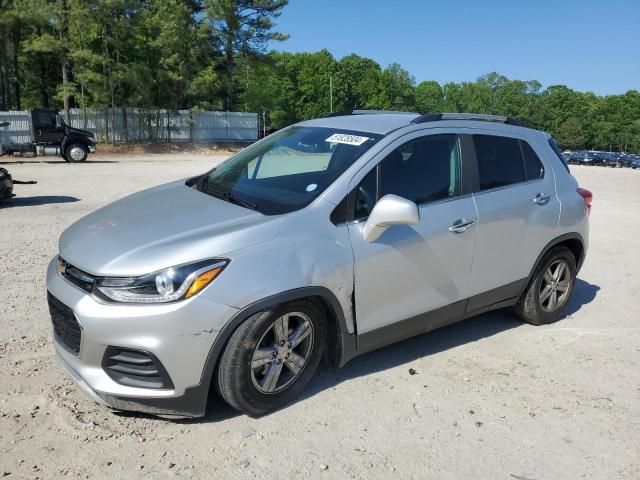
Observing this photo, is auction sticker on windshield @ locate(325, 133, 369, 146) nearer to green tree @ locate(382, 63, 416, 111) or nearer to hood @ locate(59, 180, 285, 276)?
hood @ locate(59, 180, 285, 276)

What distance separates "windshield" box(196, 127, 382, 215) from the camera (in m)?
3.63

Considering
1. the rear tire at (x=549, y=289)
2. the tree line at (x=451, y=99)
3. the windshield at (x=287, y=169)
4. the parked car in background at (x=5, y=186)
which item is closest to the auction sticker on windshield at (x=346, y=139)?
the windshield at (x=287, y=169)

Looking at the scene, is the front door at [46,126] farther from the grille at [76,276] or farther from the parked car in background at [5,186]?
the grille at [76,276]

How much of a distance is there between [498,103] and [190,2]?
3746 inches

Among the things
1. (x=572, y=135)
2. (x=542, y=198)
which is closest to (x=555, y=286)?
(x=542, y=198)

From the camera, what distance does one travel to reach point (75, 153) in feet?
79.3

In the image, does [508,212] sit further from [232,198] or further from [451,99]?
[451,99]

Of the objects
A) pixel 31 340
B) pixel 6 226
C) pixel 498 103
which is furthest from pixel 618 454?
pixel 498 103

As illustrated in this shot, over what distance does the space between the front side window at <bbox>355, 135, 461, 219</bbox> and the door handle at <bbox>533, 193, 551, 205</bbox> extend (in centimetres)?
90

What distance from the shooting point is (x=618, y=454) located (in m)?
3.13

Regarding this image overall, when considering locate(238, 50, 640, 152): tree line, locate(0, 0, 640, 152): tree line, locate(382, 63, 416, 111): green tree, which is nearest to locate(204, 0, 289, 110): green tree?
locate(0, 0, 640, 152): tree line

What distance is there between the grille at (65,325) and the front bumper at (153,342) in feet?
0.18

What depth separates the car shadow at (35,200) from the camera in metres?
11.2

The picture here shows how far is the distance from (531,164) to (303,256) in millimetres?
2522
